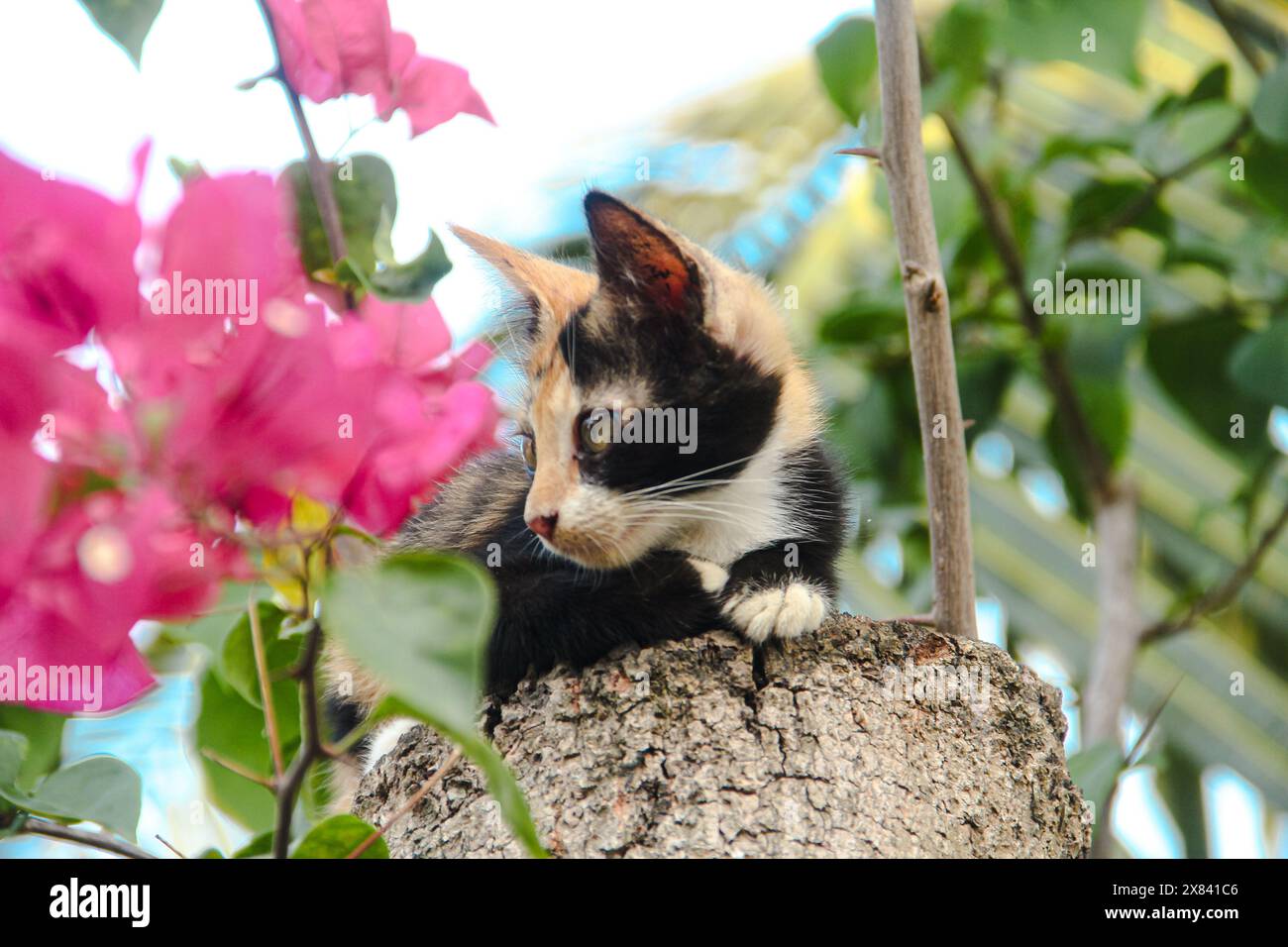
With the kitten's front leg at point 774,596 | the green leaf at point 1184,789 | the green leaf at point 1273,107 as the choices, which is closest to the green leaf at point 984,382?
the green leaf at point 1273,107

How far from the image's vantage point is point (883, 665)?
1.40 m

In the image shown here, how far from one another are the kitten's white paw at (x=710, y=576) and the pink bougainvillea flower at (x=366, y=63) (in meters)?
0.65

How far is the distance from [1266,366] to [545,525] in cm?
132

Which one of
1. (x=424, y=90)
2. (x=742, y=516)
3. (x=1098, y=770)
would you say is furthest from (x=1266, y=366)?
(x=424, y=90)

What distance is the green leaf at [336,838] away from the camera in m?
0.92

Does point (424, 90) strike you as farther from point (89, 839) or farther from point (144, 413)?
point (89, 839)

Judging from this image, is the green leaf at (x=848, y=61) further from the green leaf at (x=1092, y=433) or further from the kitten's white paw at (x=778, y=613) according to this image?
the kitten's white paw at (x=778, y=613)

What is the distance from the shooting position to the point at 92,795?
1046 millimetres

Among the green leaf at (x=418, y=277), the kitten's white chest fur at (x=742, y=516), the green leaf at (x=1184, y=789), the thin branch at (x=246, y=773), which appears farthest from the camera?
the green leaf at (x=1184, y=789)

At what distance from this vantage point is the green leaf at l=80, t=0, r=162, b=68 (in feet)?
3.29
